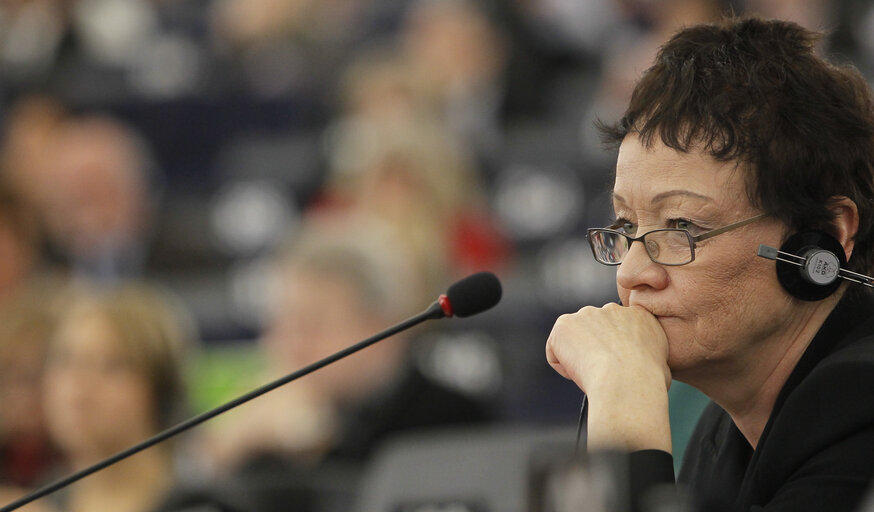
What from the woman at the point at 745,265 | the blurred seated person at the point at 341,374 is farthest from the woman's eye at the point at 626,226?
the blurred seated person at the point at 341,374

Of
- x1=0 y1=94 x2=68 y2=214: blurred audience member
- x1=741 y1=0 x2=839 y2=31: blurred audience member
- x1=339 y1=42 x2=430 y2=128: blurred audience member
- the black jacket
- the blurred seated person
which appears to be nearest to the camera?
the black jacket

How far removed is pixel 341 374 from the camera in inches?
121

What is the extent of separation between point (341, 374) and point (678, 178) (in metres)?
1.60

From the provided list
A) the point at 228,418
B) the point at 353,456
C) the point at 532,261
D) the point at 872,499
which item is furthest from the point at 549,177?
the point at 872,499

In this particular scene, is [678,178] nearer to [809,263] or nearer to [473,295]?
[809,263]

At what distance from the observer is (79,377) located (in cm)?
299

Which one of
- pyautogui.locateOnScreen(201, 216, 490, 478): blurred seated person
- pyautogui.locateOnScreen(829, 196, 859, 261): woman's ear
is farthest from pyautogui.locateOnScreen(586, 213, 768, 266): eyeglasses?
pyautogui.locateOnScreen(201, 216, 490, 478): blurred seated person

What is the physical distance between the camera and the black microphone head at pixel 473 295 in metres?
1.79

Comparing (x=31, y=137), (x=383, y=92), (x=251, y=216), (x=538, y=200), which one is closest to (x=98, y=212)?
(x=251, y=216)

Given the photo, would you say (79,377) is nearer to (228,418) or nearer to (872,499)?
(228,418)

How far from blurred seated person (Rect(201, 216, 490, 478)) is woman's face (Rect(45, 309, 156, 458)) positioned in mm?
296

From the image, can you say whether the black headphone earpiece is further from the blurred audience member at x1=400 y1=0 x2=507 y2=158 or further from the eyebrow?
the blurred audience member at x1=400 y1=0 x2=507 y2=158

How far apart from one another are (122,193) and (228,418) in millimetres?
2001

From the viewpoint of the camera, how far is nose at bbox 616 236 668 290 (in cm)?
168
